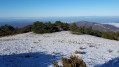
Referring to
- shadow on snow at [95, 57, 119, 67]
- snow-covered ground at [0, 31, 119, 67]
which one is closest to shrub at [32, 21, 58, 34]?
snow-covered ground at [0, 31, 119, 67]

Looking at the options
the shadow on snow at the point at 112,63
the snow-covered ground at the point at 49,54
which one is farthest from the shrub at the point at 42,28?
the shadow on snow at the point at 112,63

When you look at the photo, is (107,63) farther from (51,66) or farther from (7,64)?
(7,64)

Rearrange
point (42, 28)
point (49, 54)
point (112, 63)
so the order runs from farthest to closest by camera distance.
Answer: point (42, 28) < point (49, 54) < point (112, 63)

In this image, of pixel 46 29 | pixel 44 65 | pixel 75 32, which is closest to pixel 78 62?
pixel 44 65

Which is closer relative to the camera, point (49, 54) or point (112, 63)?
point (112, 63)

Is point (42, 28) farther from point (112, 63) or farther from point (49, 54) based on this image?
point (112, 63)

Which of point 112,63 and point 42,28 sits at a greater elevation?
point 42,28

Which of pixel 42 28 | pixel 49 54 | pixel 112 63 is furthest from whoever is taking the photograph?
pixel 42 28

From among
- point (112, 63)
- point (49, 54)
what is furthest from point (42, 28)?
point (112, 63)

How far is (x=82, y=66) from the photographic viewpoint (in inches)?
139

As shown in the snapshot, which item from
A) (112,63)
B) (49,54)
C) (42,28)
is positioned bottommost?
(112,63)

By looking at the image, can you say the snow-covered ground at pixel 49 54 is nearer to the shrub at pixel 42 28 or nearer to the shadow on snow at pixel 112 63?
the shadow on snow at pixel 112 63

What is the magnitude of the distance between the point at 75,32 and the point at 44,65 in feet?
39.5

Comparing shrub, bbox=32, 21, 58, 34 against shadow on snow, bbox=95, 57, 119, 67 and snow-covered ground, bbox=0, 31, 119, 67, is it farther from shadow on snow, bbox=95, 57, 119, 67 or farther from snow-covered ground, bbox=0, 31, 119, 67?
shadow on snow, bbox=95, 57, 119, 67
